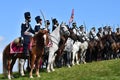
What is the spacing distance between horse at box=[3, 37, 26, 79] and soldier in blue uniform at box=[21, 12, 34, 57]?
24 cm

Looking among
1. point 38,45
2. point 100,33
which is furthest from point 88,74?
point 100,33

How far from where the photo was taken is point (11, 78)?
78.5 feet

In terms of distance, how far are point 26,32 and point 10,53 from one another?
141cm

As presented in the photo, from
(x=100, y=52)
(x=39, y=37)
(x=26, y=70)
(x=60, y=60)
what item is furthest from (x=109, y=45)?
(x=39, y=37)

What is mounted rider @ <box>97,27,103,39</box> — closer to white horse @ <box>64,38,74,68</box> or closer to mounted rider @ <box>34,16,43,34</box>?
white horse @ <box>64,38,74,68</box>

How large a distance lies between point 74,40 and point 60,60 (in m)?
2.01

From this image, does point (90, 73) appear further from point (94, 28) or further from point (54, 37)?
point (94, 28)

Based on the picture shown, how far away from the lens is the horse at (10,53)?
23.9 m

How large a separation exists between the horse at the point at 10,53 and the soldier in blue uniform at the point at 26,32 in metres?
0.24

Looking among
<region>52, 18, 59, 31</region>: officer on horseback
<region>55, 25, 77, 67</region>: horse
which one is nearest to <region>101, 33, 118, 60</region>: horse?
<region>55, 25, 77, 67</region>: horse

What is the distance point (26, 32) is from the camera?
77.9 ft

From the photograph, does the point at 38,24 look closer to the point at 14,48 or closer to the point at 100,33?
the point at 14,48

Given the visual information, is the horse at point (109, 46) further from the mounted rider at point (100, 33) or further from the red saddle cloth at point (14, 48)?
the red saddle cloth at point (14, 48)

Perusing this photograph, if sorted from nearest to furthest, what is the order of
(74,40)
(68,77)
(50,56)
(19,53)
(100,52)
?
(68,77), (19,53), (50,56), (74,40), (100,52)
